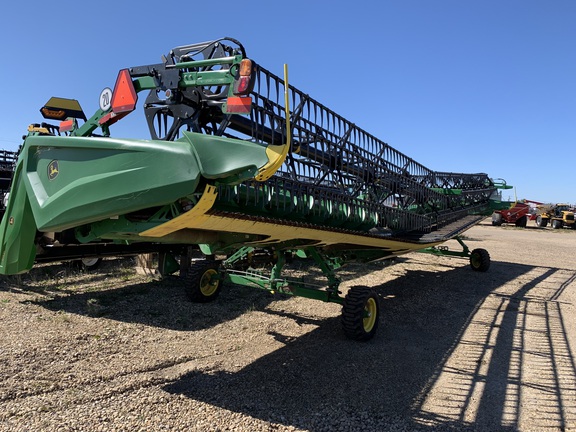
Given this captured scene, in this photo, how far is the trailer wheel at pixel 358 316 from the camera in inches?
193

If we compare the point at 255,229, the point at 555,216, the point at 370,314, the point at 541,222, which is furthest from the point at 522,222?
the point at 255,229

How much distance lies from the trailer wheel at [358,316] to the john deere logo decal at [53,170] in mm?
3315

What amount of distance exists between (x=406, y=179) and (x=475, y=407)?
473 cm

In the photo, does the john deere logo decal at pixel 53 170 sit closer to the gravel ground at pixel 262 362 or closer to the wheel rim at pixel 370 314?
the gravel ground at pixel 262 362

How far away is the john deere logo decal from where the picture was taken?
3.28 metres

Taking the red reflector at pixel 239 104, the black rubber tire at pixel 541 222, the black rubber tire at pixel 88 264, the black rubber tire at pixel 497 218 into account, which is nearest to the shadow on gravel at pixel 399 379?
the red reflector at pixel 239 104

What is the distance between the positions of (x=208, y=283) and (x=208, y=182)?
3.95 metres

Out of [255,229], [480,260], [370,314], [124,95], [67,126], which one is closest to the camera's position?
[255,229]

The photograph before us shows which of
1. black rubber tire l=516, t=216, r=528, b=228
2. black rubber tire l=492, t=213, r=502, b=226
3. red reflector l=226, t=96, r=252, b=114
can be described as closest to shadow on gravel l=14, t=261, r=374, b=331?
red reflector l=226, t=96, r=252, b=114

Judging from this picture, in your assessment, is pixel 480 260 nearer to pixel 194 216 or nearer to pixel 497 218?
pixel 194 216

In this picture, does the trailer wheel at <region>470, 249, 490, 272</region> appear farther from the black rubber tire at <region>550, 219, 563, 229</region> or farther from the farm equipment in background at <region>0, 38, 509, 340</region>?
the black rubber tire at <region>550, 219, 563, 229</region>

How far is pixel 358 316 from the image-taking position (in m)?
4.90

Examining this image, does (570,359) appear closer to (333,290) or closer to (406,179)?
(333,290)

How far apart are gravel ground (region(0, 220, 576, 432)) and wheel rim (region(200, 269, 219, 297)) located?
0.27 m
